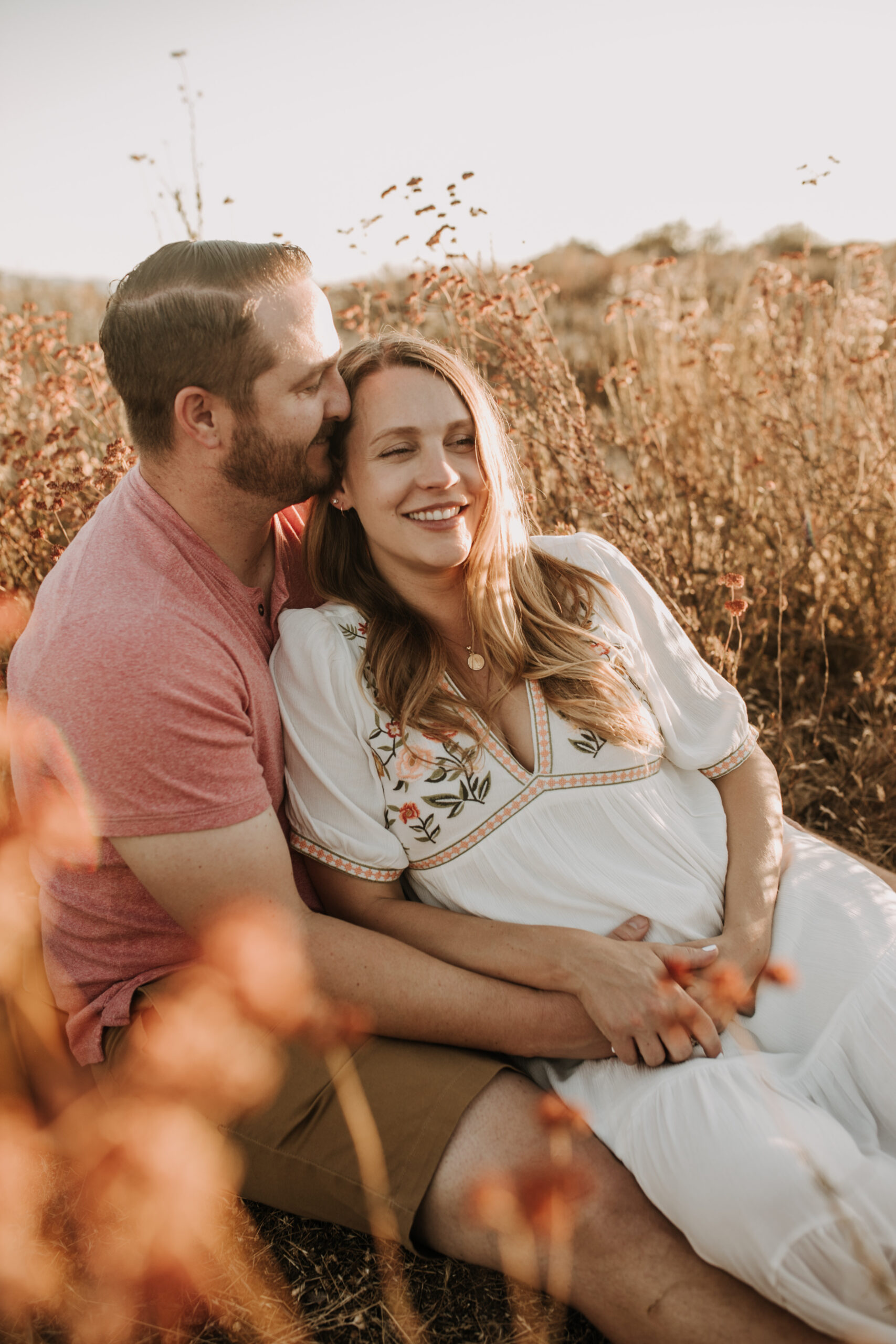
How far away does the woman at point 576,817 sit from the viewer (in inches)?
59.5

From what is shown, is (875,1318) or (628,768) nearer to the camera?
(875,1318)

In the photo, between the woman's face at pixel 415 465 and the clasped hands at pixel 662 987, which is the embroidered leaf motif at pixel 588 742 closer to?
the clasped hands at pixel 662 987

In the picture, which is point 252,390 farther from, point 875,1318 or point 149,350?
point 875,1318

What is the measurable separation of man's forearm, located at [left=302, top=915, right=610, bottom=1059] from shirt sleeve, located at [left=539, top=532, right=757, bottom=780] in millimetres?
643

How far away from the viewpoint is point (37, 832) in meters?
1.85

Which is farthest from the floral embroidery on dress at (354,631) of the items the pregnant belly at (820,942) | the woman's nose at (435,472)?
the pregnant belly at (820,942)

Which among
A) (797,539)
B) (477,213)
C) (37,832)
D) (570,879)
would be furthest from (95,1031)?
(797,539)

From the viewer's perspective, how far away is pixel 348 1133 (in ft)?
5.42

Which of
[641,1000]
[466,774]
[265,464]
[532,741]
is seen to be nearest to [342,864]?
[466,774]

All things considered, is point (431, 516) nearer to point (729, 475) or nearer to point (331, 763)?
point (331, 763)

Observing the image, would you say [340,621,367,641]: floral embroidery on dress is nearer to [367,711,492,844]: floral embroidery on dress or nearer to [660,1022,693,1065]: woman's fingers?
[367,711,492,844]: floral embroidery on dress

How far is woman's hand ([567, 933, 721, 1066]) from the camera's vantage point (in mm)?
1643

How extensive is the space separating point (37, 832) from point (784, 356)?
11.3ft

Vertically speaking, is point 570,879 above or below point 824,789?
above
